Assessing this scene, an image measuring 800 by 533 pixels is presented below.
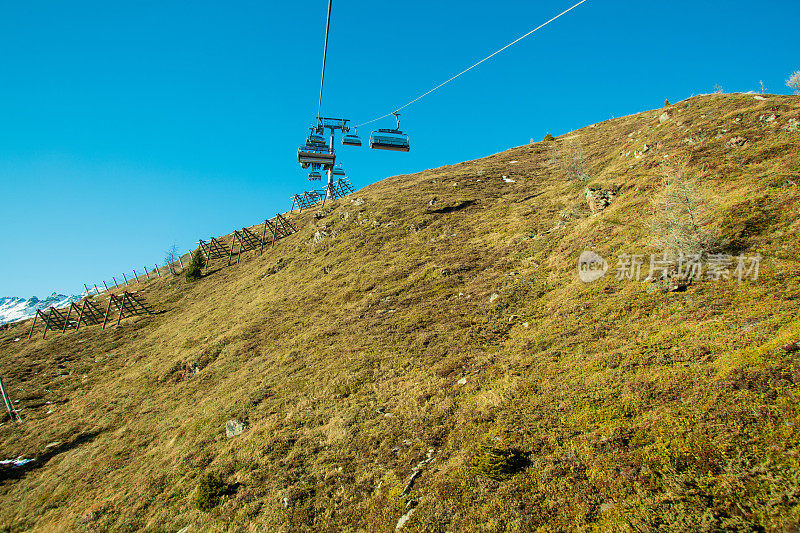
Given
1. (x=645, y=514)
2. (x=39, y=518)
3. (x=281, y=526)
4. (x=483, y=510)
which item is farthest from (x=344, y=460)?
(x=39, y=518)

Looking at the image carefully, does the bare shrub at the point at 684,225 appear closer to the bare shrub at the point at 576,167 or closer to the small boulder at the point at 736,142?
the small boulder at the point at 736,142

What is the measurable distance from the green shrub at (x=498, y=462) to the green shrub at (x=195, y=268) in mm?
47490

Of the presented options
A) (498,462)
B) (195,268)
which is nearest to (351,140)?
(195,268)

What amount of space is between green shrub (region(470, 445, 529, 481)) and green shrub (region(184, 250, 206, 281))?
47.5 m

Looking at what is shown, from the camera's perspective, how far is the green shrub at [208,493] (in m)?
12.1

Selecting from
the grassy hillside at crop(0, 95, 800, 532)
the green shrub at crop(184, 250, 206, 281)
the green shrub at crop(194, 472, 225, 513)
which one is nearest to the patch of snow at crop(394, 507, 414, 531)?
the grassy hillside at crop(0, 95, 800, 532)

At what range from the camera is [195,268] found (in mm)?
47719

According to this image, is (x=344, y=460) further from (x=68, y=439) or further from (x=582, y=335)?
(x=68, y=439)

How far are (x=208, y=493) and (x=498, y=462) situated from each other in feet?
Result: 33.3

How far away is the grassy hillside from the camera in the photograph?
819cm

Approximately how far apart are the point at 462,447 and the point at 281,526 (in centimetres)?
572

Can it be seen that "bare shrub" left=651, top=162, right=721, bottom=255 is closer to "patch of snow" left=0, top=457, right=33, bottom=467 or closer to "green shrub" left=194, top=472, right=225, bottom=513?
"green shrub" left=194, top=472, right=225, bottom=513

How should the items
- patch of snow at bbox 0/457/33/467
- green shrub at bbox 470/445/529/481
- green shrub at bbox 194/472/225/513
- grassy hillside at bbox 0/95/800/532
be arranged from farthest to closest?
patch of snow at bbox 0/457/33/467 → green shrub at bbox 194/472/225/513 → green shrub at bbox 470/445/529/481 → grassy hillside at bbox 0/95/800/532

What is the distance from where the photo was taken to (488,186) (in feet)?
153
